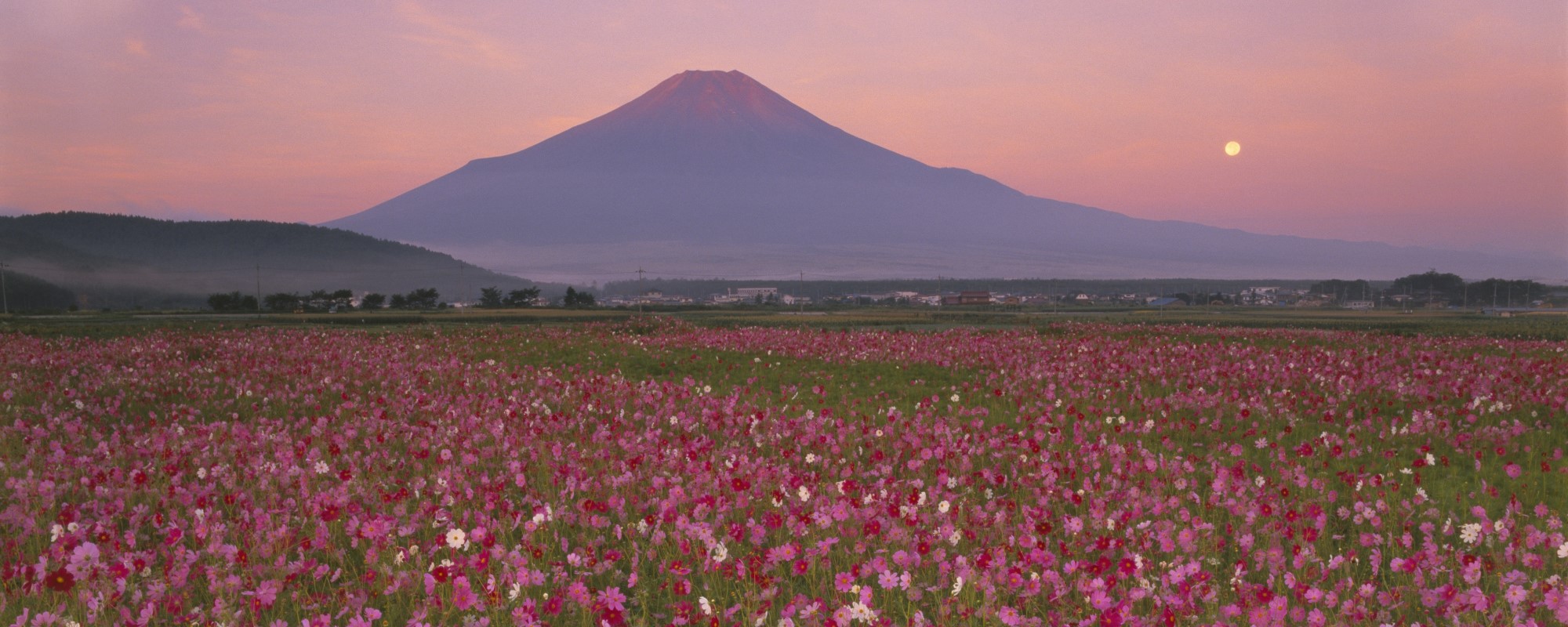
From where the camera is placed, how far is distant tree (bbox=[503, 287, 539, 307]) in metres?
86.7

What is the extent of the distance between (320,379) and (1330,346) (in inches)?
1008

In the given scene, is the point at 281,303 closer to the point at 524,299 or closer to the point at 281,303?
the point at 281,303

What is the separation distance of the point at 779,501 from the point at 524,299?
9029 centimetres

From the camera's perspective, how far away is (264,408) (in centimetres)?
1338

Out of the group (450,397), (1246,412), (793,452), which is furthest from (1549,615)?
(450,397)

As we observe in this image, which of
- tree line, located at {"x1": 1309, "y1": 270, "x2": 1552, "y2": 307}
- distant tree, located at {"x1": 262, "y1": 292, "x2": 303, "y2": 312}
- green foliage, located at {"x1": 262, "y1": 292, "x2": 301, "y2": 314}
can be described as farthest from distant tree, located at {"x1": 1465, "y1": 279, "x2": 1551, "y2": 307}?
green foliage, located at {"x1": 262, "y1": 292, "x2": 301, "y2": 314}

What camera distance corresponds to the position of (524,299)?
92.4 m

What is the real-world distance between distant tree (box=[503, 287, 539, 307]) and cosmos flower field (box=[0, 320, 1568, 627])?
230ft

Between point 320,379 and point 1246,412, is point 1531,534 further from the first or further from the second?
point 320,379

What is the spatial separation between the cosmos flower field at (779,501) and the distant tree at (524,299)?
230ft

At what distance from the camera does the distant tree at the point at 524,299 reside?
86688 mm

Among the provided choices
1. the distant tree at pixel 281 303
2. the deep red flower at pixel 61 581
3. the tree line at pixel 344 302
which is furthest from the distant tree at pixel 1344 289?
the deep red flower at pixel 61 581

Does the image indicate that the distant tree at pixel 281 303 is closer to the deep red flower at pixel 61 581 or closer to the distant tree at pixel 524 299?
the distant tree at pixel 524 299

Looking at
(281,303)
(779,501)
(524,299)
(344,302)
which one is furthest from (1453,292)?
(779,501)
